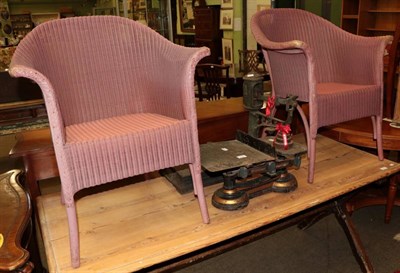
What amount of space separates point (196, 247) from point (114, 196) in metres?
0.61

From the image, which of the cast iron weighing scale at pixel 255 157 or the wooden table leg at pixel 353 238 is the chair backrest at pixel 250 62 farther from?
the wooden table leg at pixel 353 238

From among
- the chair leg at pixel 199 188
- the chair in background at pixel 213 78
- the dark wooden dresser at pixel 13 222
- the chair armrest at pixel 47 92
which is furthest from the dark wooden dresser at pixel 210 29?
the chair armrest at pixel 47 92

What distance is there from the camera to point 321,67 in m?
2.40

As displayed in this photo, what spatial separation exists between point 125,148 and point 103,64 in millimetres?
622

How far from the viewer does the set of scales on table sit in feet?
5.61

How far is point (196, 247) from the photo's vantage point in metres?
1.47

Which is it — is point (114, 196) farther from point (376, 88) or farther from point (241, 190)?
point (376, 88)

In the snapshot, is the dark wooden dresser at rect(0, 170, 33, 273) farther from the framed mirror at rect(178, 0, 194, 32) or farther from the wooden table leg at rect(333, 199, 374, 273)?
the framed mirror at rect(178, 0, 194, 32)

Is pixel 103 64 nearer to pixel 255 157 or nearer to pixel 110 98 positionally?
pixel 110 98

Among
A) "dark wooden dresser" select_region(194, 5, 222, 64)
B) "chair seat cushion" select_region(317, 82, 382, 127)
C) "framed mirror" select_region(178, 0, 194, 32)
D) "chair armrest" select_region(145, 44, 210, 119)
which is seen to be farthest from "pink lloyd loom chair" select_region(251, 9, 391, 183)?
"framed mirror" select_region(178, 0, 194, 32)

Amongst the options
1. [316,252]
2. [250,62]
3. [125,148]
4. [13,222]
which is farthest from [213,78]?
[13,222]

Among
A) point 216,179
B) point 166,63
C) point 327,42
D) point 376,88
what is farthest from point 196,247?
point 327,42

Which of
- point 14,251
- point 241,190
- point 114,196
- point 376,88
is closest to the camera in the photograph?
point 14,251

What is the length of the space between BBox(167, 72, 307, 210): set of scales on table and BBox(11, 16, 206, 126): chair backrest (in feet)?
1.03
